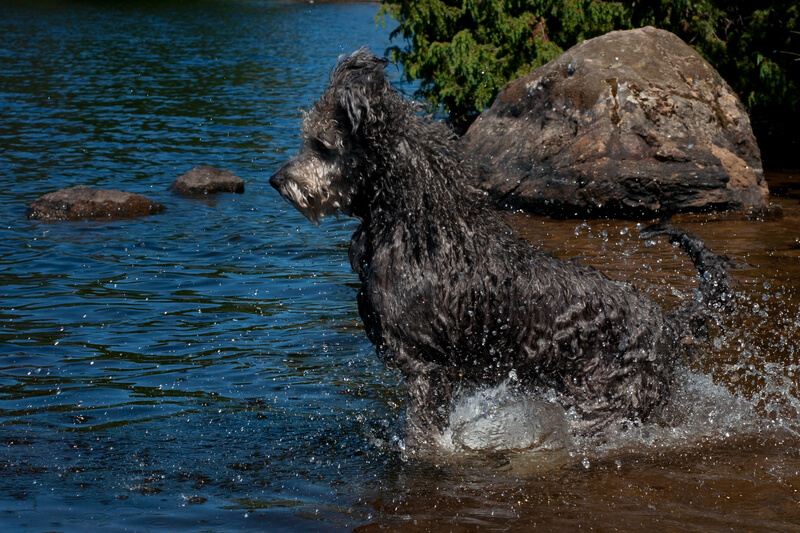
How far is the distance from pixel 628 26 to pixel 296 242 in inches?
272

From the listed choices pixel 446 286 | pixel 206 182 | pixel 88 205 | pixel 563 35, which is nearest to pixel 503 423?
pixel 446 286

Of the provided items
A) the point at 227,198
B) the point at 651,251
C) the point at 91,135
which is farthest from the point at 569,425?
the point at 91,135

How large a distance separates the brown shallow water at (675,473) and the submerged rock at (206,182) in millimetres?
8914

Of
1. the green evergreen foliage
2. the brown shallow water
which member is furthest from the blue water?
the green evergreen foliage

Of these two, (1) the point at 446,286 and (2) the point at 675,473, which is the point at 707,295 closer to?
(2) the point at 675,473

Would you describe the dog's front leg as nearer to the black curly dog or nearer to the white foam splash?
the black curly dog

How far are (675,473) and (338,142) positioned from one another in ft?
9.68

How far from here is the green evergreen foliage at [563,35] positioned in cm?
1381

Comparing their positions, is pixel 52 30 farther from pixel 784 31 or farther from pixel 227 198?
pixel 784 31

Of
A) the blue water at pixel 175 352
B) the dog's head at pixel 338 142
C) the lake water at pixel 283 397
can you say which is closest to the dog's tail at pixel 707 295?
the lake water at pixel 283 397

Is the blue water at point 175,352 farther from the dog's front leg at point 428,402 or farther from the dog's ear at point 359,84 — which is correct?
the dog's ear at point 359,84

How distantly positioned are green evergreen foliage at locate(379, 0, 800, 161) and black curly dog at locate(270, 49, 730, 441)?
949 centimetres

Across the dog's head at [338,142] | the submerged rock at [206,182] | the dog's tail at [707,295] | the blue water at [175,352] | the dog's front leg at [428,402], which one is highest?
the dog's head at [338,142]

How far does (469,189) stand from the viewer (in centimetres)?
551
